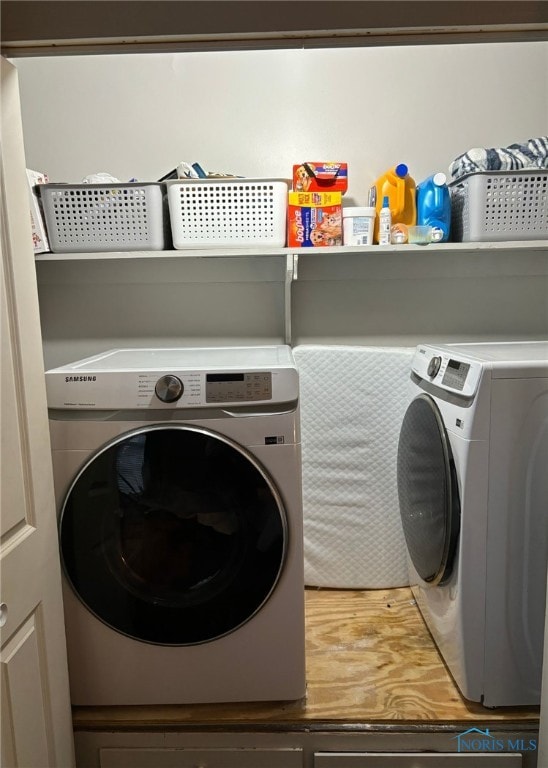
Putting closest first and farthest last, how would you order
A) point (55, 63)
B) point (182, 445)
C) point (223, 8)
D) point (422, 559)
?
point (223, 8), point (182, 445), point (422, 559), point (55, 63)

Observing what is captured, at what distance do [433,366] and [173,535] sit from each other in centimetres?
90

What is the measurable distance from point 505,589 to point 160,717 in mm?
977

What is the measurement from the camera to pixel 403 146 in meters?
1.90

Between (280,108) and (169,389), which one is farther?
(280,108)

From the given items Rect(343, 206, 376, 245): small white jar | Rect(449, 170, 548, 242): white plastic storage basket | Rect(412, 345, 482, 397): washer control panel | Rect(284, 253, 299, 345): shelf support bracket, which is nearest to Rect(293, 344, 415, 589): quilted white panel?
Rect(284, 253, 299, 345): shelf support bracket

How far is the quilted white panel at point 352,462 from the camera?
74.2 inches

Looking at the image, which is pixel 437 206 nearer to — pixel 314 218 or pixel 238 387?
pixel 314 218

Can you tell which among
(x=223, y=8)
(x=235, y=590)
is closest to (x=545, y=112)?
(x=223, y=8)

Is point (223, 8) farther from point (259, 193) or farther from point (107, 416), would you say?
point (107, 416)

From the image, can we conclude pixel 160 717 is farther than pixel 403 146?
No

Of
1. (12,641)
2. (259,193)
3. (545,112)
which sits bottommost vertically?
(12,641)

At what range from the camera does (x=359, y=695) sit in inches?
56.4

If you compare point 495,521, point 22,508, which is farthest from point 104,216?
point 495,521

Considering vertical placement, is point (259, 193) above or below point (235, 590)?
above
